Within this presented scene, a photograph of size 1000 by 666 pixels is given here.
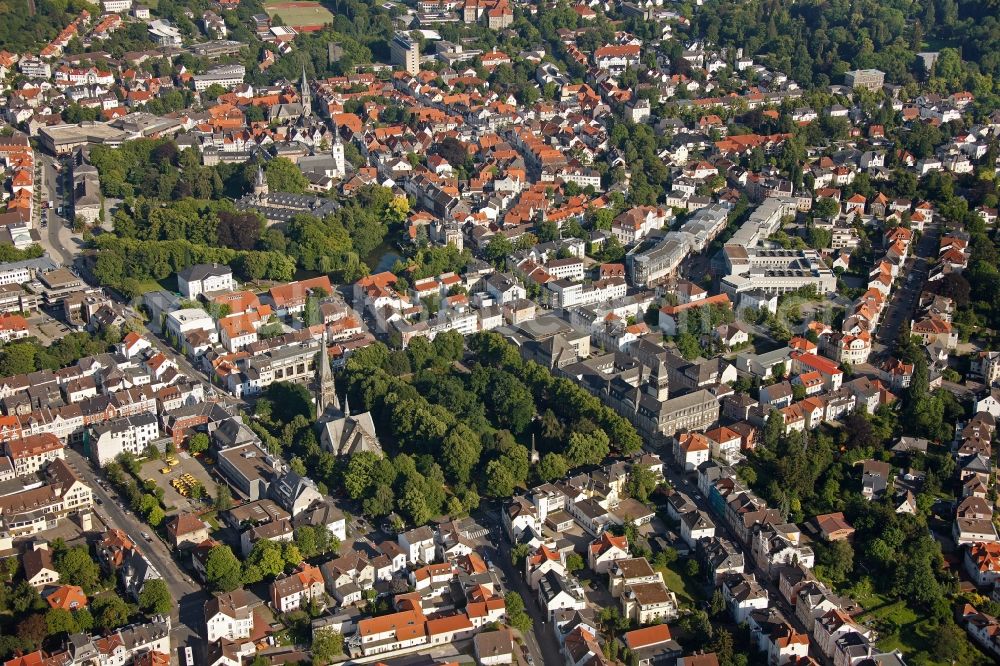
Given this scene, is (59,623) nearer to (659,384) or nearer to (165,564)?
(165,564)

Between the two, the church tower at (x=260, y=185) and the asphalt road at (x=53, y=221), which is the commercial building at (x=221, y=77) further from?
the church tower at (x=260, y=185)

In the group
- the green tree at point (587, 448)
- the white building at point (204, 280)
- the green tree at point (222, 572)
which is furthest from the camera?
the white building at point (204, 280)

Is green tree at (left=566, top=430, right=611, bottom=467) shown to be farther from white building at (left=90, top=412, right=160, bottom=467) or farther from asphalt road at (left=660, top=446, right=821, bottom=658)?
white building at (left=90, top=412, right=160, bottom=467)

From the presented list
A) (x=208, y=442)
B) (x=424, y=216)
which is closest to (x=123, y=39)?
(x=424, y=216)

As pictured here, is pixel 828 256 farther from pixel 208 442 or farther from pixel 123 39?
pixel 123 39

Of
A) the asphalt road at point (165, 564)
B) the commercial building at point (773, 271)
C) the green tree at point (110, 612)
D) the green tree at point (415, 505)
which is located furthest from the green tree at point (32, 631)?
the commercial building at point (773, 271)
